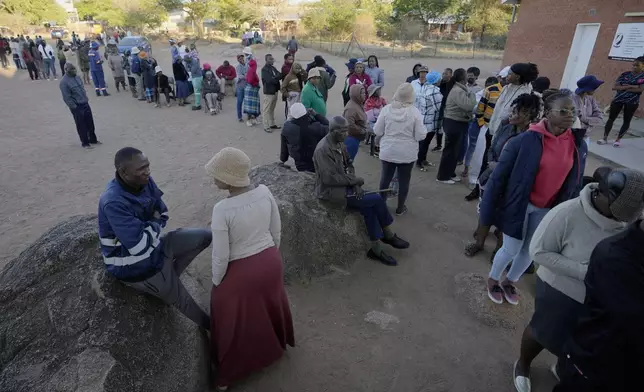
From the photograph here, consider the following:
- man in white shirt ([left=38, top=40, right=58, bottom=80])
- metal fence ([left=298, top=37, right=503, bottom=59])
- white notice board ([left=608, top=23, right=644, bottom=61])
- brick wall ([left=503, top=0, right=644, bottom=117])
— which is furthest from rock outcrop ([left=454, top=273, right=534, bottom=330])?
metal fence ([left=298, top=37, right=503, bottom=59])

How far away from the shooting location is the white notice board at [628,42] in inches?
414

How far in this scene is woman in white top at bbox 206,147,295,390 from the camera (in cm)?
246

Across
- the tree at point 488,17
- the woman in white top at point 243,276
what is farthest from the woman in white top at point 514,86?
the tree at point 488,17

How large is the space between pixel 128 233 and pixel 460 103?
16.3ft

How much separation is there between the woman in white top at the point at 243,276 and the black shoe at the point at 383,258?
1.67 meters

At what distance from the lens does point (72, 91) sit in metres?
7.71

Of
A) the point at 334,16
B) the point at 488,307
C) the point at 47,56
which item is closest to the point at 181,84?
the point at 47,56

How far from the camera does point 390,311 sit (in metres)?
3.70

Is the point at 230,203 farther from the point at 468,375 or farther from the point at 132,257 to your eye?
the point at 468,375

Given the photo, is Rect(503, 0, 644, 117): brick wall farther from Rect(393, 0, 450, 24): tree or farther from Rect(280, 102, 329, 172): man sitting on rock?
Rect(393, 0, 450, 24): tree

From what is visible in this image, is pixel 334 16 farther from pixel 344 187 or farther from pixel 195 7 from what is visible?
pixel 344 187

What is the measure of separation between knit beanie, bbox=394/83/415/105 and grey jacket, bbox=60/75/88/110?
6733mm

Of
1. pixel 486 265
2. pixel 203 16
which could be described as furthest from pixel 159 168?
pixel 203 16

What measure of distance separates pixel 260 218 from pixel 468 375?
2.07 metres
